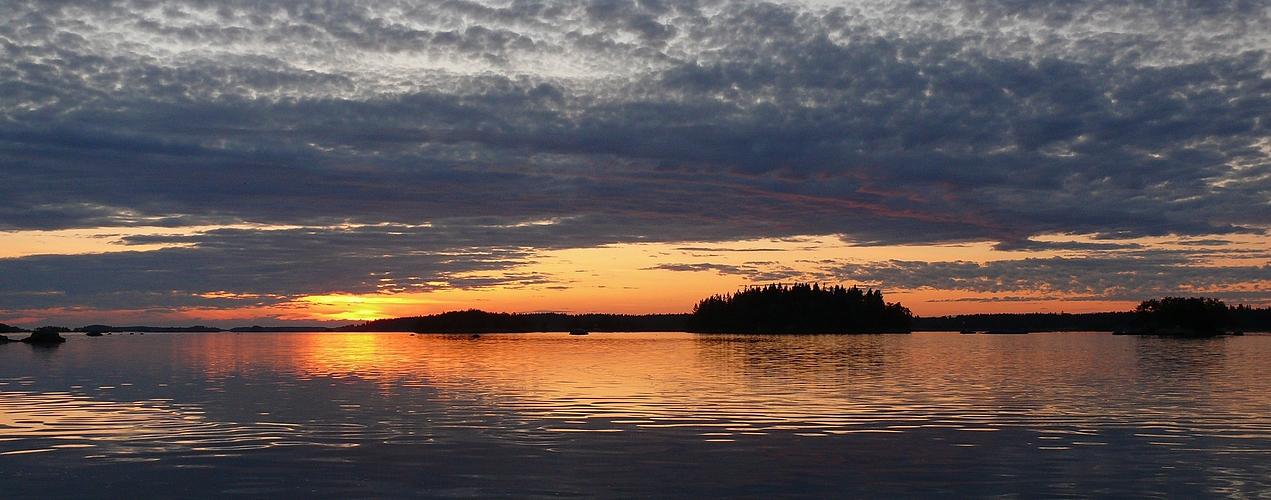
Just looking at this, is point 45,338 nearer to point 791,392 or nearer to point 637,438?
point 791,392

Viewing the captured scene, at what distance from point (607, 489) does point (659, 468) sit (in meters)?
3.36

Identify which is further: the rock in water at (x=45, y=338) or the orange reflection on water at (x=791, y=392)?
the rock in water at (x=45, y=338)

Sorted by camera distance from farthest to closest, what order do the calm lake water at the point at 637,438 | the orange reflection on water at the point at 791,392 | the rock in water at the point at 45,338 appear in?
the rock in water at the point at 45,338, the orange reflection on water at the point at 791,392, the calm lake water at the point at 637,438

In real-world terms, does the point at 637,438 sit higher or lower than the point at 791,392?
lower

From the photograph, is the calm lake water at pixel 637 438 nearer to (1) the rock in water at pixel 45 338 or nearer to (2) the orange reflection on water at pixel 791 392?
(2) the orange reflection on water at pixel 791 392

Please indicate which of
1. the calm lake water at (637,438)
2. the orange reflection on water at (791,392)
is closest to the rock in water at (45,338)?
the orange reflection on water at (791,392)

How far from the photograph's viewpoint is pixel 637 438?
1248 inches

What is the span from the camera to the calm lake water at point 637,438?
2323cm

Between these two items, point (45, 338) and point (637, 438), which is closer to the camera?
point (637, 438)

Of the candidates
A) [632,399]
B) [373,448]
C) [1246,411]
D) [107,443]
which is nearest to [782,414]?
[632,399]

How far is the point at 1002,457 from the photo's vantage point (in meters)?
27.4

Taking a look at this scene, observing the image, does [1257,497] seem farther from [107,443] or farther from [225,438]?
[107,443]

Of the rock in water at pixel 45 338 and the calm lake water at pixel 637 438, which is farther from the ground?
the rock in water at pixel 45 338

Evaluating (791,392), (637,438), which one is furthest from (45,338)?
(637,438)
